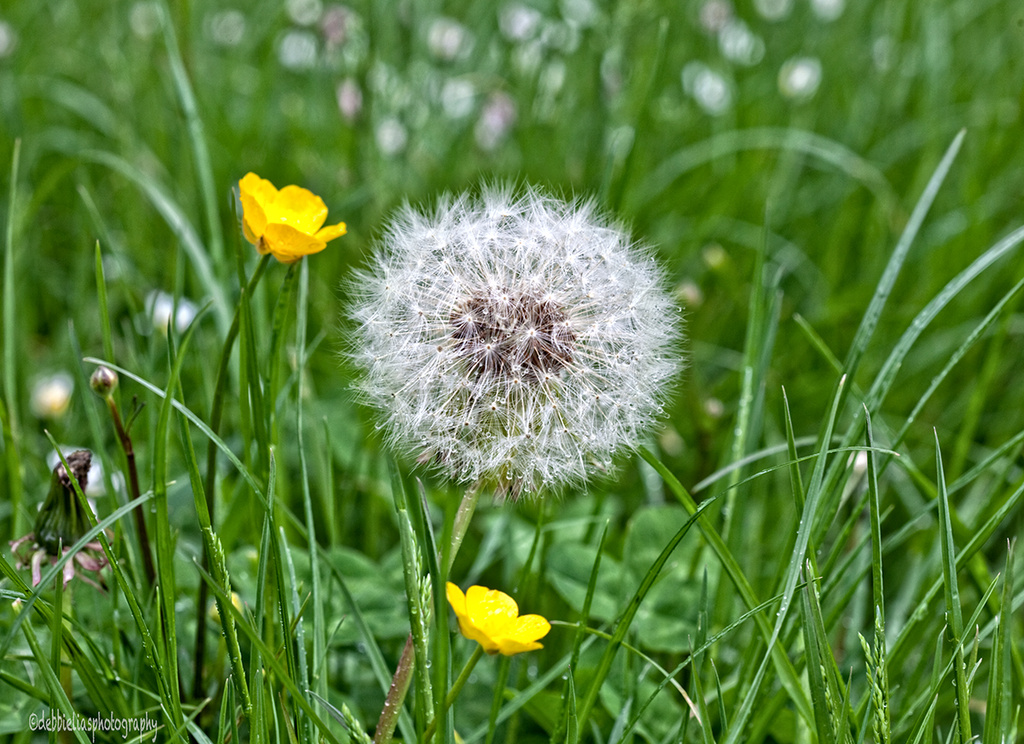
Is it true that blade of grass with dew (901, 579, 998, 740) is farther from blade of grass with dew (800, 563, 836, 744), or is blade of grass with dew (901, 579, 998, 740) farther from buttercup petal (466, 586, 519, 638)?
buttercup petal (466, 586, 519, 638)

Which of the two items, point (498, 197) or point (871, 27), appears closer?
point (498, 197)

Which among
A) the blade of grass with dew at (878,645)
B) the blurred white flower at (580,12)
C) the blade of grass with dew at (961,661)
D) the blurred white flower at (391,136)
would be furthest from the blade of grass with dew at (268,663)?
the blurred white flower at (580,12)

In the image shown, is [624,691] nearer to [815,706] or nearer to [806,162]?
[815,706]

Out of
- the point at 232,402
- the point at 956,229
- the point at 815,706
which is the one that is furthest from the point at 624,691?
the point at 956,229

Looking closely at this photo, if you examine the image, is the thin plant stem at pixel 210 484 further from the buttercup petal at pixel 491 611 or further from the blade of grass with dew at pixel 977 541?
the blade of grass with dew at pixel 977 541

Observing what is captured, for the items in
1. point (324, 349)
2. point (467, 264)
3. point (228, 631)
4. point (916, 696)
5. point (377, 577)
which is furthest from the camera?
point (324, 349)

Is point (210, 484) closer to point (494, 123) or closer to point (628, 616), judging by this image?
point (628, 616)
